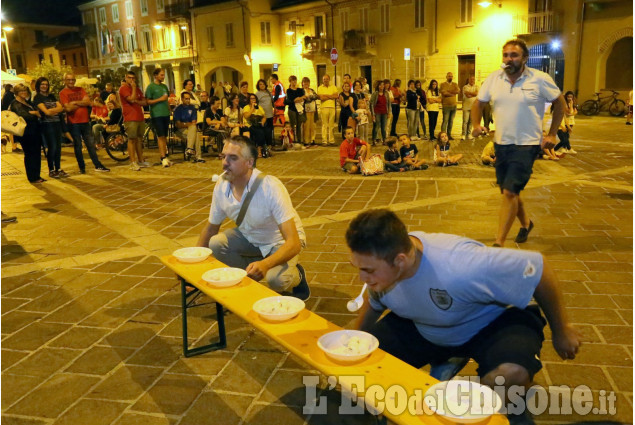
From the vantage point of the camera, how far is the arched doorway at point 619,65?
2248 centimetres

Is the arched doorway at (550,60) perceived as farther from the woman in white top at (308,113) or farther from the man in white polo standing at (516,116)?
the man in white polo standing at (516,116)

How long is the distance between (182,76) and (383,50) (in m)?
20.6

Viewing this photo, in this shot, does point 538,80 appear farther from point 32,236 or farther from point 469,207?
point 32,236

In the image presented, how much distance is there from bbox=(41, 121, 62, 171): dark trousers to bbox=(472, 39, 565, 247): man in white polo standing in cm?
830

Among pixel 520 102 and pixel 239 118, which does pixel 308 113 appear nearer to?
pixel 239 118

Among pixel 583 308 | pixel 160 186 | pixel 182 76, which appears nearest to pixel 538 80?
pixel 583 308

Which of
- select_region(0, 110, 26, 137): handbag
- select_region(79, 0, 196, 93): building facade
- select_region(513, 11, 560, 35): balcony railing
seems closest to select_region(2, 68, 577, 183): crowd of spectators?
select_region(0, 110, 26, 137): handbag

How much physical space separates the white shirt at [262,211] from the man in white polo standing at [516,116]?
2.26m

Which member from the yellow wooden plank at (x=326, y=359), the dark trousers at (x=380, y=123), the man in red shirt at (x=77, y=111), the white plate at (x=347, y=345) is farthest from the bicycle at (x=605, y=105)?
the white plate at (x=347, y=345)

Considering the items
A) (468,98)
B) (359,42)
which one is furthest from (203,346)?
(359,42)

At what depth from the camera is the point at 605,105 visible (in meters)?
21.8

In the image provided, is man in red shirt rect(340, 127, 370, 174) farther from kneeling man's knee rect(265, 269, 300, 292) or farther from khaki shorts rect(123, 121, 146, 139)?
kneeling man's knee rect(265, 269, 300, 292)

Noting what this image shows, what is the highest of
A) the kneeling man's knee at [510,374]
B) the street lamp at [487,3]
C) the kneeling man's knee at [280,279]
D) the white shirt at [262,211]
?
the street lamp at [487,3]

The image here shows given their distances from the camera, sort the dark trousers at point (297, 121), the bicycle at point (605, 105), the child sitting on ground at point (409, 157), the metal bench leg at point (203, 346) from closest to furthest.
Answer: the metal bench leg at point (203, 346) < the child sitting on ground at point (409, 157) < the dark trousers at point (297, 121) < the bicycle at point (605, 105)
